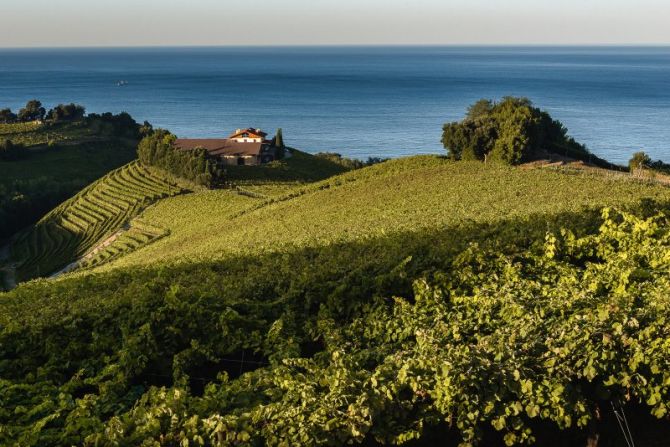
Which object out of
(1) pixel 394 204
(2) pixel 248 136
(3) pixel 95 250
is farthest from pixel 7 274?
(2) pixel 248 136

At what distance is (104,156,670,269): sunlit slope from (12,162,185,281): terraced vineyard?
10109 millimetres

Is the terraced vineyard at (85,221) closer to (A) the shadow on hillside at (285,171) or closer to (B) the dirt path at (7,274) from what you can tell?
(B) the dirt path at (7,274)

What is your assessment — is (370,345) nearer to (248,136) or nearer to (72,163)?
(248,136)

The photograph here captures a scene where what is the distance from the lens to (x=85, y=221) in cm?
5497

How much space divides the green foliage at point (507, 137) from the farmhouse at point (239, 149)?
35.6m

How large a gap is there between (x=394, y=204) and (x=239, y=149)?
4664cm

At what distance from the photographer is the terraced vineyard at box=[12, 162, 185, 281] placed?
162 ft

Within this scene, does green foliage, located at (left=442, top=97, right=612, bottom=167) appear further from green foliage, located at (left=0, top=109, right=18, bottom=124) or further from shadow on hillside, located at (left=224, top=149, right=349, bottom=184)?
green foliage, located at (left=0, top=109, right=18, bottom=124)

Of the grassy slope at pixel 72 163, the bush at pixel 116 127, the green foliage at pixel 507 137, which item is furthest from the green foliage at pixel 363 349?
the bush at pixel 116 127

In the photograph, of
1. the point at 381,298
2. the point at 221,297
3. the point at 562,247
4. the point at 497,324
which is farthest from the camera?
the point at 562,247

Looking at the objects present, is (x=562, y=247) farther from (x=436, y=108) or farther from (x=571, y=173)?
(x=436, y=108)

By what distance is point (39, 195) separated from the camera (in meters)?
66.6

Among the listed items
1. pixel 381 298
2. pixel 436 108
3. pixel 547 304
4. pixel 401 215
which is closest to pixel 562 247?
pixel 547 304

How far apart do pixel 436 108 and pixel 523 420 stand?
152847mm
